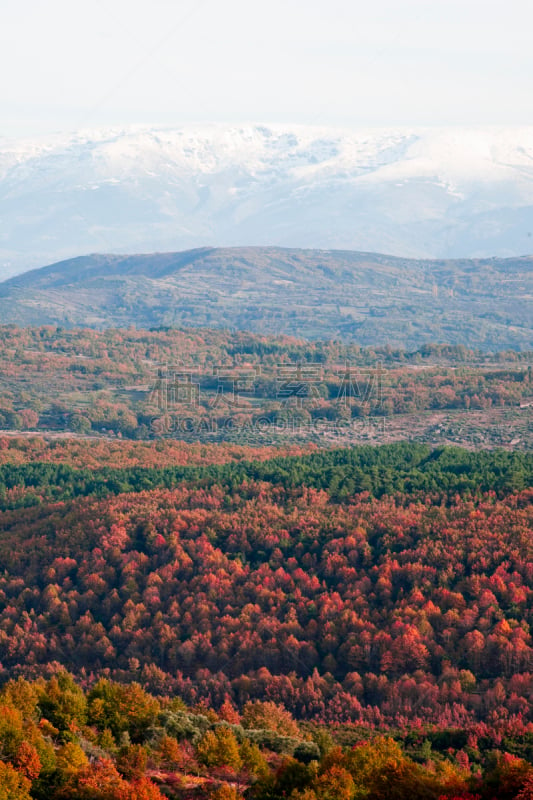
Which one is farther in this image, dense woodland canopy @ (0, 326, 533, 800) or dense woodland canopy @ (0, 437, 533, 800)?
dense woodland canopy @ (0, 326, 533, 800)

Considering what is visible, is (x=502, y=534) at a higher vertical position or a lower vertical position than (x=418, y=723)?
higher

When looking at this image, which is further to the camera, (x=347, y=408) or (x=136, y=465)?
(x=347, y=408)

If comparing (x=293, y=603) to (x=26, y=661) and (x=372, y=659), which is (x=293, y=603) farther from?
(x=26, y=661)

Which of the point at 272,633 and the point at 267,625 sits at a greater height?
the point at 267,625

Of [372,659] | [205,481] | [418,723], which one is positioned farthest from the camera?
[205,481]

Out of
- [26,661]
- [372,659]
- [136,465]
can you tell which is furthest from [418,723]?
[136,465]

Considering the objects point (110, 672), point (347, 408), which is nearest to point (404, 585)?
point (110, 672)

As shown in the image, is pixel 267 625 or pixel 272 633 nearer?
pixel 272 633

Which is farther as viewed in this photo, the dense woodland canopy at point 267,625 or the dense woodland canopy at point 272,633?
the dense woodland canopy at point 267,625

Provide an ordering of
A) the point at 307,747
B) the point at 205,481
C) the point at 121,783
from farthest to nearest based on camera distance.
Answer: the point at 205,481
the point at 307,747
the point at 121,783
